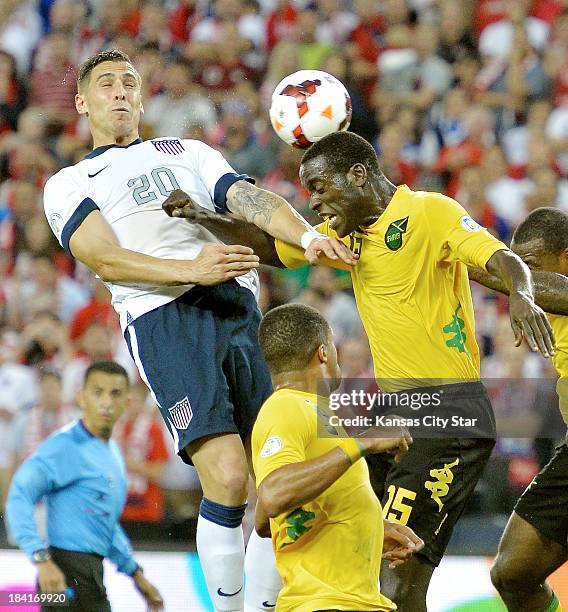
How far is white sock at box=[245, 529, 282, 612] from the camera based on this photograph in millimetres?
4539

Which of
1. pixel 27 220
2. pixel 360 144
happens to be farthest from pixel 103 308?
pixel 360 144

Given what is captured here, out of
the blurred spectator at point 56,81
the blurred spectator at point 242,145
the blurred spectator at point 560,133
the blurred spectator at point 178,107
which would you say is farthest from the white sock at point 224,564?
the blurred spectator at point 56,81

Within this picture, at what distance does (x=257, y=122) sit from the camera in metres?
10.4

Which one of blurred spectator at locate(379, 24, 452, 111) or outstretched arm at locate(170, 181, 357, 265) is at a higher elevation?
blurred spectator at locate(379, 24, 452, 111)

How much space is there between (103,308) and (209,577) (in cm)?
512

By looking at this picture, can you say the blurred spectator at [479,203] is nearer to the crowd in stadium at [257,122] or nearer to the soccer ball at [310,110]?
the crowd in stadium at [257,122]

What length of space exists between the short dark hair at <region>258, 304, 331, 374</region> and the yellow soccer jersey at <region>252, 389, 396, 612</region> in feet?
0.38

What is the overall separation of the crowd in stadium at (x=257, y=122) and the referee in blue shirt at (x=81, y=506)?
115 cm

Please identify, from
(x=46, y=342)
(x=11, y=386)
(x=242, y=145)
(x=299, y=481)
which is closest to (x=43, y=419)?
(x=11, y=386)

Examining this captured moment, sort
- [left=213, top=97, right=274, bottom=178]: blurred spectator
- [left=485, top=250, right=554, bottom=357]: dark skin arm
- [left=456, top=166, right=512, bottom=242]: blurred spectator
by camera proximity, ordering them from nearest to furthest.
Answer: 1. [left=485, top=250, right=554, bottom=357]: dark skin arm
2. [left=456, top=166, right=512, bottom=242]: blurred spectator
3. [left=213, top=97, right=274, bottom=178]: blurred spectator

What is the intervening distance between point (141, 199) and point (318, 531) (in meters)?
1.80

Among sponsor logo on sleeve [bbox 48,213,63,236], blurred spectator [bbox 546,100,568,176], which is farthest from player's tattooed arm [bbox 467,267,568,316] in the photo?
blurred spectator [bbox 546,100,568,176]

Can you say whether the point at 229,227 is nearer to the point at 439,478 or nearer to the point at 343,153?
the point at 343,153

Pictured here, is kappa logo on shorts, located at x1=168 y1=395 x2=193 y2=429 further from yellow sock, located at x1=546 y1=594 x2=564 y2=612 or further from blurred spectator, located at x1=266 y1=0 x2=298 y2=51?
blurred spectator, located at x1=266 y1=0 x2=298 y2=51
